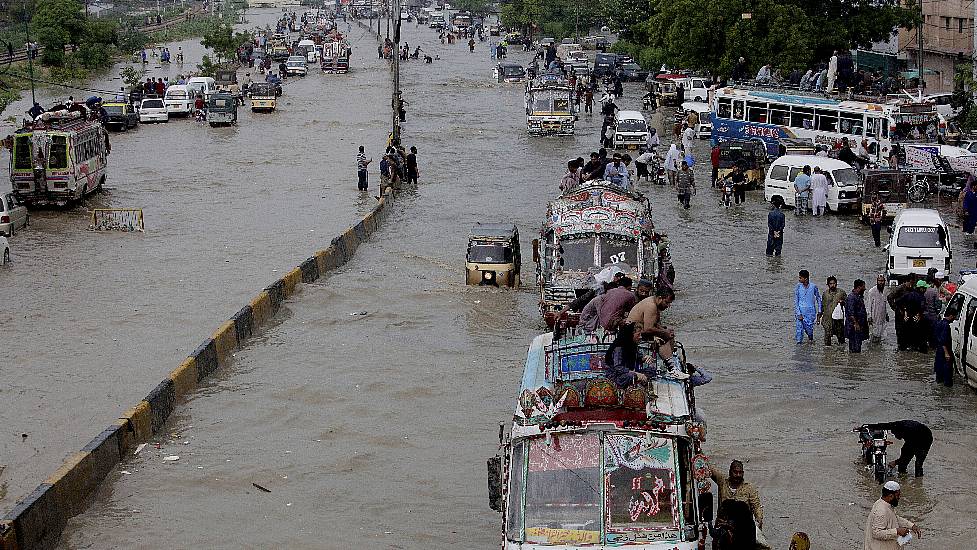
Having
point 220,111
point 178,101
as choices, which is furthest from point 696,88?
point 178,101

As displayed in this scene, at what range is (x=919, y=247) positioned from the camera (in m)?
25.5

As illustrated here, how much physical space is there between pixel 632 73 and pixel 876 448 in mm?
68595

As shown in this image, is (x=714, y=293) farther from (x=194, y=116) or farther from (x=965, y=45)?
(x=194, y=116)

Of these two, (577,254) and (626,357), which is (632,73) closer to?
(577,254)

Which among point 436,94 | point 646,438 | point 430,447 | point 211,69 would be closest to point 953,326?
point 430,447

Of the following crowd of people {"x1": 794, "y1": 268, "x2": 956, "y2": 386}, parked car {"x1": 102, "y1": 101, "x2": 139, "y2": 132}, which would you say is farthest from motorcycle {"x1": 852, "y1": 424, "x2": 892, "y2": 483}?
parked car {"x1": 102, "y1": 101, "x2": 139, "y2": 132}

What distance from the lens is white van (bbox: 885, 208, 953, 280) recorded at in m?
25.4

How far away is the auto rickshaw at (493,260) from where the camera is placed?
82.4 ft

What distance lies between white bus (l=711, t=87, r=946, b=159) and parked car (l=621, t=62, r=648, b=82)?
31.9 meters

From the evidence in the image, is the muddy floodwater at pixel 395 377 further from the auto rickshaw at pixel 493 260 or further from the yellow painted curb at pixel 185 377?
Answer: the auto rickshaw at pixel 493 260

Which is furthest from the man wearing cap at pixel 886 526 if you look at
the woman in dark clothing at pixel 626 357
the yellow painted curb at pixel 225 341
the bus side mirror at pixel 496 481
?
the yellow painted curb at pixel 225 341

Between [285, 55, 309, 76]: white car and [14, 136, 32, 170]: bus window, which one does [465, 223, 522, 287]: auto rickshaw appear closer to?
[14, 136, 32, 170]: bus window

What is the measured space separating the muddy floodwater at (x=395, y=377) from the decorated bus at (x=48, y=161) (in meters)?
1.09

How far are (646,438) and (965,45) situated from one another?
4945 centimetres
